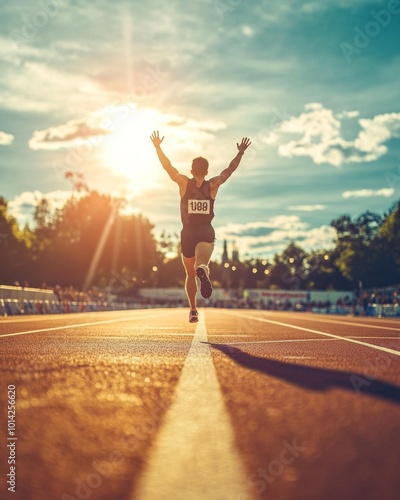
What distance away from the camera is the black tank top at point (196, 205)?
9.51 m

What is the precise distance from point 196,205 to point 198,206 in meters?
0.03

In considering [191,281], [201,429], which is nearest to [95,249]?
[191,281]

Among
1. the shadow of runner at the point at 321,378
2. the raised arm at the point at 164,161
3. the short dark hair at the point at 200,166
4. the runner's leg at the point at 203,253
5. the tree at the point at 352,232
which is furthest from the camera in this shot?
the tree at the point at 352,232

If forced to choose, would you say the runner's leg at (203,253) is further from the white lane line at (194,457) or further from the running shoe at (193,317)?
the white lane line at (194,457)

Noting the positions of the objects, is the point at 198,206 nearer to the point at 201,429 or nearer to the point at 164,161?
the point at 164,161

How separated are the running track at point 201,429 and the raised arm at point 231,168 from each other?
15.9ft

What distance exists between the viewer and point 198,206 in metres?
9.53

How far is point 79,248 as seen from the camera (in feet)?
316

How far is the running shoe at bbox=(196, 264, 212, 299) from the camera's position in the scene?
28.8 ft

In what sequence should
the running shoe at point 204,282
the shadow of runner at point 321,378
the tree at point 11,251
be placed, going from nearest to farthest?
the shadow of runner at point 321,378 → the running shoe at point 204,282 → the tree at point 11,251

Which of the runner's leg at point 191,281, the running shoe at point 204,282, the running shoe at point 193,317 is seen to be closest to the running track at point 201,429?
the running shoe at point 204,282

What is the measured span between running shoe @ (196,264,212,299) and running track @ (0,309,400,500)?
353 centimetres

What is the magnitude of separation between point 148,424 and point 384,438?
91cm

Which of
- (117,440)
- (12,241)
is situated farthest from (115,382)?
(12,241)
